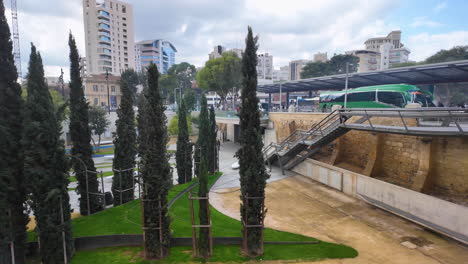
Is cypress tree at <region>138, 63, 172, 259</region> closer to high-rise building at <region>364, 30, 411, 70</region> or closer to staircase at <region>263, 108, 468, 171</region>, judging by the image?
staircase at <region>263, 108, 468, 171</region>

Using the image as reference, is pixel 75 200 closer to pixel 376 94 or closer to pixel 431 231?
pixel 431 231

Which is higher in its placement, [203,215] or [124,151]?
[124,151]

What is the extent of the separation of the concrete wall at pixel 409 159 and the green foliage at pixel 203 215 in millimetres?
12263

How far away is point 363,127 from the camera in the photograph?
15.1 metres

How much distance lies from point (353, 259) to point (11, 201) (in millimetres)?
13396

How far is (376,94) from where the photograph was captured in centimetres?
2497

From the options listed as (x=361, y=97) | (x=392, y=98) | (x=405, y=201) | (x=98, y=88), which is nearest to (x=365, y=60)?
(x=361, y=97)

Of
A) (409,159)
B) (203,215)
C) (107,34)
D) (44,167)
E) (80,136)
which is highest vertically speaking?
(107,34)

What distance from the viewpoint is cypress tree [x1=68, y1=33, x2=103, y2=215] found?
14375 mm

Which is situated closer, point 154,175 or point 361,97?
point 154,175

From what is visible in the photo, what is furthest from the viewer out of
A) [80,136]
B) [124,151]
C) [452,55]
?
[452,55]

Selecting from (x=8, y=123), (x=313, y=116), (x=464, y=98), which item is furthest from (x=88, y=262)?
(x=464, y=98)

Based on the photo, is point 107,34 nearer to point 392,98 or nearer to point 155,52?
point 155,52

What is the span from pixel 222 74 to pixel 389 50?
84.8 m
